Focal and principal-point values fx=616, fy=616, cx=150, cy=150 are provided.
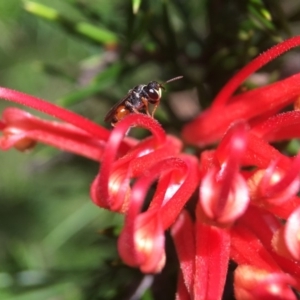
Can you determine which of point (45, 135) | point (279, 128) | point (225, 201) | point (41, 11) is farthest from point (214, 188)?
point (41, 11)

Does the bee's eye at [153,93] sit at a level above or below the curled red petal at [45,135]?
above

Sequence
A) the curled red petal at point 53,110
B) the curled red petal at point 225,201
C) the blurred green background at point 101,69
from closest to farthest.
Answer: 1. the curled red petal at point 225,201
2. the curled red petal at point 53,110
3. the blurred green background at point 101,69

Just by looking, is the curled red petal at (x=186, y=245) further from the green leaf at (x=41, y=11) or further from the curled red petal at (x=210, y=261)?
the green leaf at (x=41, y=11)

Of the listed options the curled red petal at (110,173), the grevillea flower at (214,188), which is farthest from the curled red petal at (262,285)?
the curled red petal at (110,173)

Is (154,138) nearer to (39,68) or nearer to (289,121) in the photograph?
(289,121)

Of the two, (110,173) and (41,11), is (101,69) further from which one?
(110,173)
